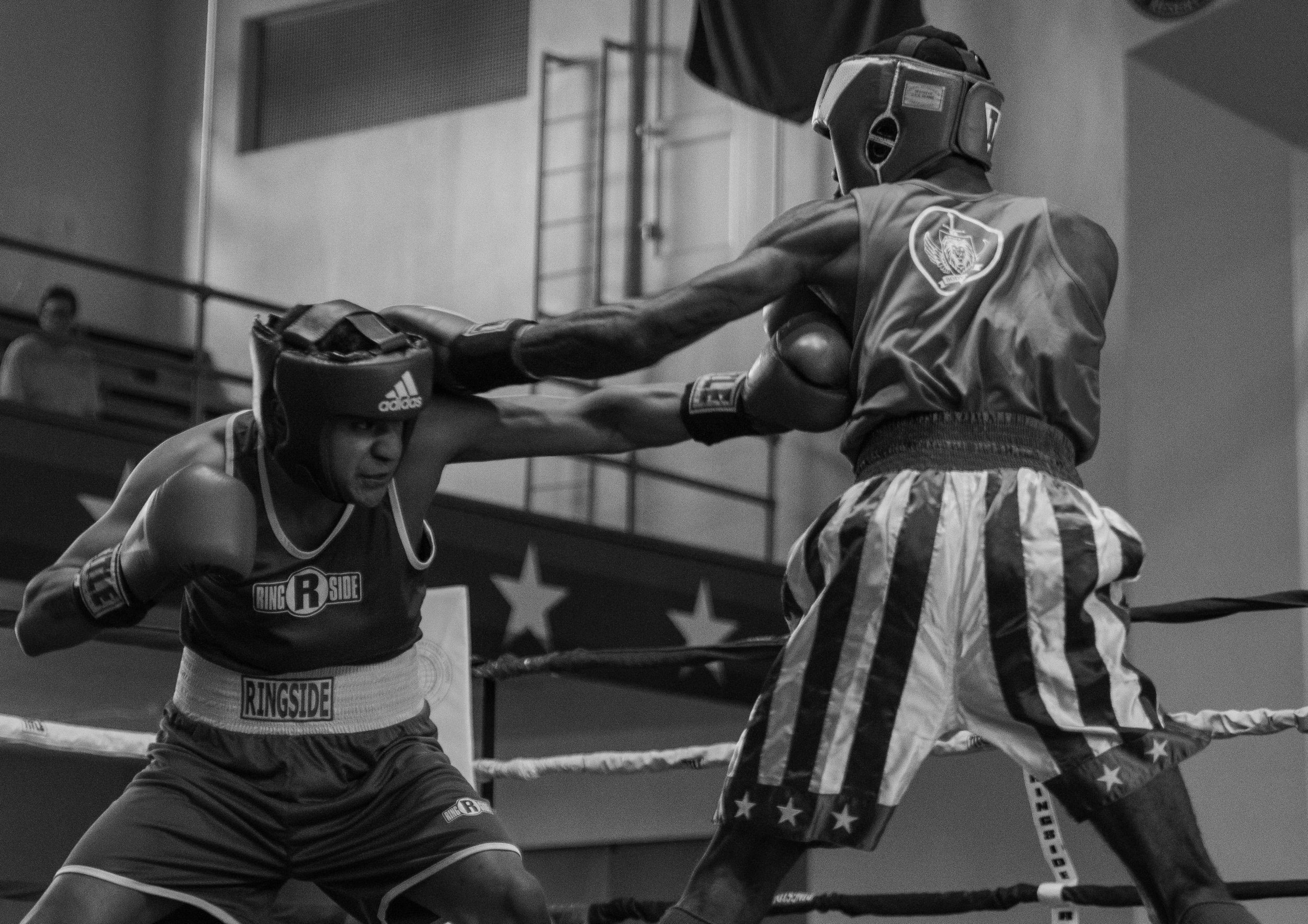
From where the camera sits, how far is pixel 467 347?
2.75m

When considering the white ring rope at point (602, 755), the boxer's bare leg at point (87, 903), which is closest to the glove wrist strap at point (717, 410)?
the white ring rope at point (602, 755)

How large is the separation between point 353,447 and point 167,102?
967cm

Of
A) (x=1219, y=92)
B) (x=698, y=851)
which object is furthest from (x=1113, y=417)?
(x=698, y=851)

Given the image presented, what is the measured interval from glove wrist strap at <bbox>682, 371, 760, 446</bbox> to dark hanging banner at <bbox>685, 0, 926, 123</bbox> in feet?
16.9

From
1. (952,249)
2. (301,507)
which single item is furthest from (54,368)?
(952,249)

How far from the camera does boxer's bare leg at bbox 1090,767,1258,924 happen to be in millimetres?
2225

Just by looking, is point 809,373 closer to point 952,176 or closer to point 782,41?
point 952,176

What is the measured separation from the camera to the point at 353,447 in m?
2.71

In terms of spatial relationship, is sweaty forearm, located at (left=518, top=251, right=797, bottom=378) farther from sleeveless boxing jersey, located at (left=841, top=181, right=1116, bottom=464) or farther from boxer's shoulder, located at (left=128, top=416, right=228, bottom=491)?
boxer's shoulder, located at (left=128, top=416, right=228, bottom=491)

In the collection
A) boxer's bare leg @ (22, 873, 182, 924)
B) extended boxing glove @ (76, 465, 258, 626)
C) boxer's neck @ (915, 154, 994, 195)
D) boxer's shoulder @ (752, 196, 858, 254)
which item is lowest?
boxer's bare leg @ (22, 873, 182, 924)

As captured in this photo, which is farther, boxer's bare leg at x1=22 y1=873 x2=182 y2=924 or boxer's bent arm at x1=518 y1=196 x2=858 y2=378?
boxer's bare leg at x1=22 y1=873 x2=182 y2=924

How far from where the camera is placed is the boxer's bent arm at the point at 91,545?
270 centimetres

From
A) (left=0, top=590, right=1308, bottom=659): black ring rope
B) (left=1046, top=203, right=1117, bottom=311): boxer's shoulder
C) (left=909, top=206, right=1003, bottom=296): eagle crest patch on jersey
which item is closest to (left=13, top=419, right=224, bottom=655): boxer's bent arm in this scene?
(left=0, top=590, right=1308, bottom=659): black ring rope

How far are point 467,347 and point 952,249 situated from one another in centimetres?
70
